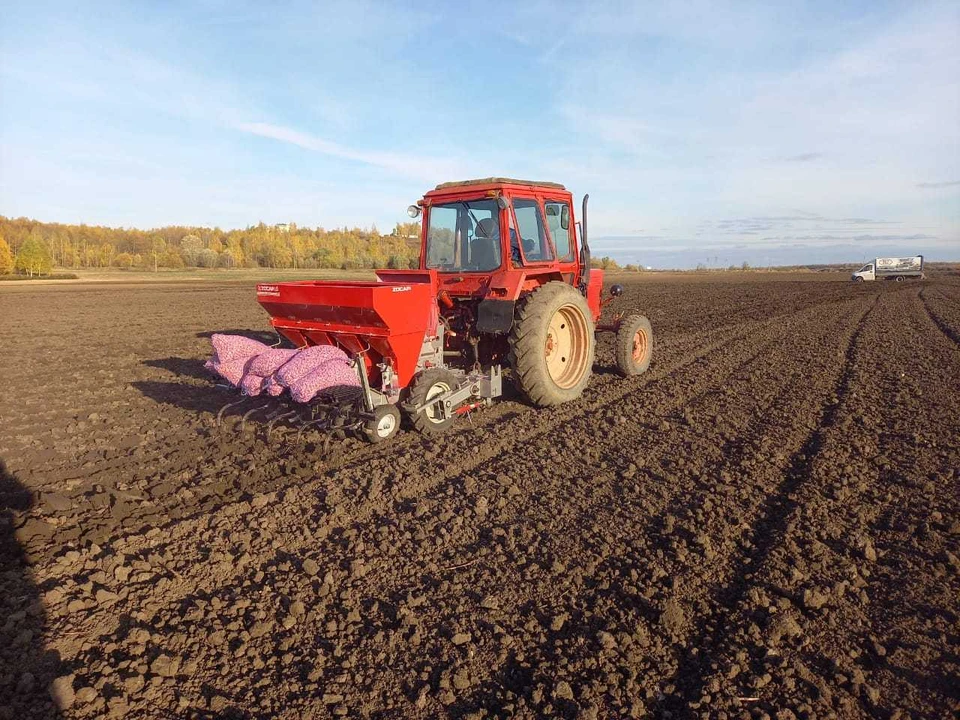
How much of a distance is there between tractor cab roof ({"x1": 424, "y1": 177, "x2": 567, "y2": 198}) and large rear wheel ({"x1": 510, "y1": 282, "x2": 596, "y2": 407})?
114 cm

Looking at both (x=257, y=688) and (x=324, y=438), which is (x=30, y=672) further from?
(x=324, y=438)

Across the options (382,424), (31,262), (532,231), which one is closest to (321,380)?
(382,424)

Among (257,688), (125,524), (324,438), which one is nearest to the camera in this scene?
(257,688)

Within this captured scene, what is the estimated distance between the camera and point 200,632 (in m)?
2.87

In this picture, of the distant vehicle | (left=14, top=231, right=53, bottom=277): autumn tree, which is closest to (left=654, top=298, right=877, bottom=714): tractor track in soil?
the distant vehicle

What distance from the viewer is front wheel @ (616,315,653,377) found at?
8.13 m

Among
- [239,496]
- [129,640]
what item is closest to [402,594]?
[129,640]

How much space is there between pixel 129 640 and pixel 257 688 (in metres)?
0.73

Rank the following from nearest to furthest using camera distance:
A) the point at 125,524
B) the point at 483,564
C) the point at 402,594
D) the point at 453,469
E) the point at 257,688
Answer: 1. the point at 257,688
2. the point at 402,594
3. the point at 483,564
4. the point at 125,524
5. the point at 453,469

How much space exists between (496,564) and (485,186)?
4.19 m

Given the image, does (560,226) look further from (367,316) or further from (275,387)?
(275,387)

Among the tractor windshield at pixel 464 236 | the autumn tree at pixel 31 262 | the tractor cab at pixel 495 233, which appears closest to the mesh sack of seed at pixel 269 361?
the tractor cab at pixel 495 233

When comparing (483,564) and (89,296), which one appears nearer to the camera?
(483,564)

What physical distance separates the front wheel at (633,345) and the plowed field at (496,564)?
1.37 meters
